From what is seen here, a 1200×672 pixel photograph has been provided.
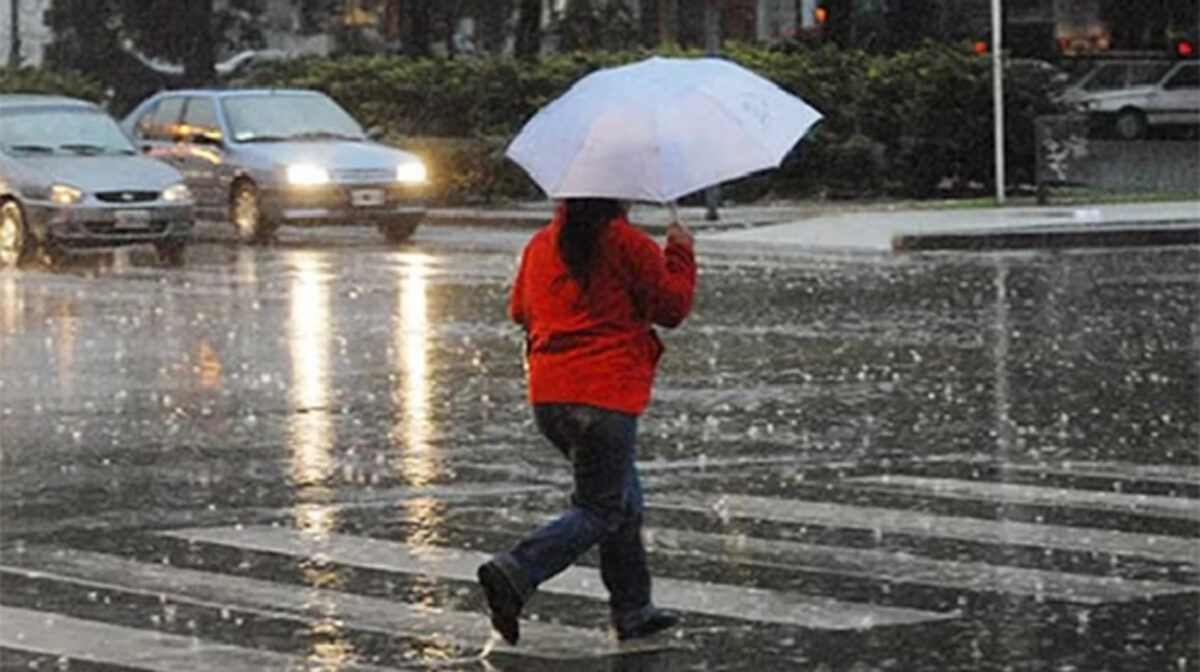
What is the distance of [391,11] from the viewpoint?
62.0 meters

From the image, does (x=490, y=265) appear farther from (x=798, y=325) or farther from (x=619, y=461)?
(x=619, y=461)

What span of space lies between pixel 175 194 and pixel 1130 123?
31.5m

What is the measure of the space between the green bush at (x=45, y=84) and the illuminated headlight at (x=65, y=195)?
14.9 m

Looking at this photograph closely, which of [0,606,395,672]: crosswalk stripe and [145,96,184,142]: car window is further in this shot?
[145,96,184,142]: car window

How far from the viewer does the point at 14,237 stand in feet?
96.4

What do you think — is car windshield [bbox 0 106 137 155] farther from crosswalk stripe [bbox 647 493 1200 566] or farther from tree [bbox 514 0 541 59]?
tree [bbox 514 0 541 59]

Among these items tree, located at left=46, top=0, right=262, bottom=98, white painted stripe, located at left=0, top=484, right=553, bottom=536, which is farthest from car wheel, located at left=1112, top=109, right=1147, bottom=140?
white painted stripe, located at left=0, top=484, right=553, bottom=536

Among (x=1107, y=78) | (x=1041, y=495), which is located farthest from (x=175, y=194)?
(x=1107, y=78)

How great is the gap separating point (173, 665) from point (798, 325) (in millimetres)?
12212

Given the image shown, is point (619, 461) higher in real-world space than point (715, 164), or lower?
lower

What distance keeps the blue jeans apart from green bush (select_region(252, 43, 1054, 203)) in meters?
27.4

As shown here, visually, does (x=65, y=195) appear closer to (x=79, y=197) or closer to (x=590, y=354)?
(x=79, y=197)

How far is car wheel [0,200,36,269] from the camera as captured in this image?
29234mm

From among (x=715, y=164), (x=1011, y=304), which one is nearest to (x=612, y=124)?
(x=715, y=164)
